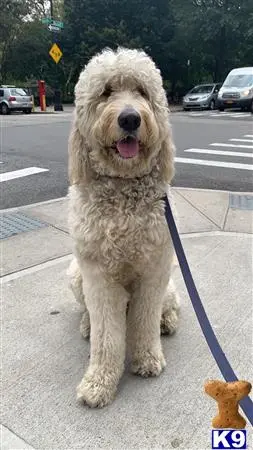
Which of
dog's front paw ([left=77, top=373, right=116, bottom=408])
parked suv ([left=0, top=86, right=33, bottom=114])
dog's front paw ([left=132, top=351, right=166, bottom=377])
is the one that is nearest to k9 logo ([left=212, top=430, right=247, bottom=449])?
dog's front paw ([left=77, top=373, right=116, bottom=408])

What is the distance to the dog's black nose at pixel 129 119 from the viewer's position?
2295 millimetres

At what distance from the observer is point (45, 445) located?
2.42 meters

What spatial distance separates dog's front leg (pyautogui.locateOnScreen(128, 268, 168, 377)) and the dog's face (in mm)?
697

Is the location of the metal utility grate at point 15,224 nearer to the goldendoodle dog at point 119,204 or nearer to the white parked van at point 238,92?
the goldendoodle dog at point 119,204

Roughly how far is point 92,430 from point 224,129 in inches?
599

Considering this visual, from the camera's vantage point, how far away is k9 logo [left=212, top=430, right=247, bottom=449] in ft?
5.94

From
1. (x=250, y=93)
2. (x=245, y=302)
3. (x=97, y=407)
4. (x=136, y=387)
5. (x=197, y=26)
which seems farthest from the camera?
(x=197, y=26)

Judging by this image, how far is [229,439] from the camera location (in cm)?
181

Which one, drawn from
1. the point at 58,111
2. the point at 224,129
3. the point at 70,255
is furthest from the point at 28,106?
the point at 70,255

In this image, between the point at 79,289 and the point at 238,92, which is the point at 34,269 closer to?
the point at 79,289

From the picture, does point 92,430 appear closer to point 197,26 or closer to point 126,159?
point 126,159

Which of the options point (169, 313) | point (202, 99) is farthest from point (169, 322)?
point (202, 99)

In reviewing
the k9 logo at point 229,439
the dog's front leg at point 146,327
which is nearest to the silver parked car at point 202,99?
the dog's front leg at point 146,327

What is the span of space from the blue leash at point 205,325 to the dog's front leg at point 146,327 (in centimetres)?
32
